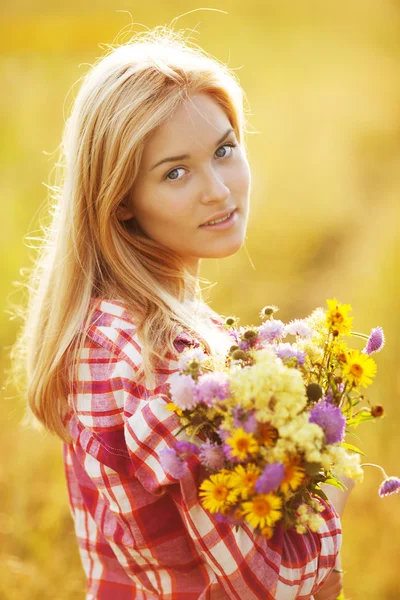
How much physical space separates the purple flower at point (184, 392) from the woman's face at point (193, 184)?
0.56m

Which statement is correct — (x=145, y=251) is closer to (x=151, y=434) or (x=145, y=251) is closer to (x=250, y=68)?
(x=151, y=434)

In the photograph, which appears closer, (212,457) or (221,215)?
(212,457)

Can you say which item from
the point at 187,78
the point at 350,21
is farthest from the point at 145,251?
the point at 350,21

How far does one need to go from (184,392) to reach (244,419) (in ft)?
0.34

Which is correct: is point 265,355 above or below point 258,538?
above

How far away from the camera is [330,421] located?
1082 millimetres

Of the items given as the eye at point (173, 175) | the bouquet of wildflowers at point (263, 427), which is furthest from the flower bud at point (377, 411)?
the eye at point (173, 175)

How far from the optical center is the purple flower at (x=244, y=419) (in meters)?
1.05

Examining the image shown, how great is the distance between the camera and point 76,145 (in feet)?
5.29

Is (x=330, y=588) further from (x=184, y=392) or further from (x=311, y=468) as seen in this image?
(x=184, y=392)

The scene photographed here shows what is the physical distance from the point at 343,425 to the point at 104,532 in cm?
64

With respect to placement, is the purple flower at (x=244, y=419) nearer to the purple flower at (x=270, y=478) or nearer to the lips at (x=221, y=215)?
the purple flower at (x=270, y=478)

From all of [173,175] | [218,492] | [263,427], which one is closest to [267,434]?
[263,427]

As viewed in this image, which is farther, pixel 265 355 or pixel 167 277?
pixel 167 277
